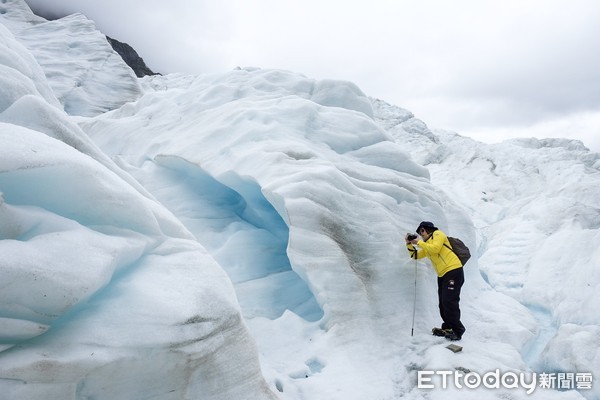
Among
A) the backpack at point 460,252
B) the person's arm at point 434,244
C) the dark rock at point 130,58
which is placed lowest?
the backpack at point 460,252

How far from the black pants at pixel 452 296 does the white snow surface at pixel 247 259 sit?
0.26 metres

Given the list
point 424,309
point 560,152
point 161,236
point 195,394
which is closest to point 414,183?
point 424,309

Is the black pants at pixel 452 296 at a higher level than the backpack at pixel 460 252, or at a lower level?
lower

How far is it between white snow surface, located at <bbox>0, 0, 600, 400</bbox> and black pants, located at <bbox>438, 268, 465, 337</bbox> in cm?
26

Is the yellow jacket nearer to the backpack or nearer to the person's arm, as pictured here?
the person's arm

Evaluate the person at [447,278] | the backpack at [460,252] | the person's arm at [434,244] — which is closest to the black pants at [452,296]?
the person at [447,278]

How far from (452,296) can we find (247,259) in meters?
2.61

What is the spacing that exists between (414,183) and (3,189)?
5.86 meters

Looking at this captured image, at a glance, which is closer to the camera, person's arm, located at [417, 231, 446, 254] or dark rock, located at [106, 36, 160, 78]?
person's arm, located at [417, 231, 446, 254]

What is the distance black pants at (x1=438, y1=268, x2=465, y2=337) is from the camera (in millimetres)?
4762

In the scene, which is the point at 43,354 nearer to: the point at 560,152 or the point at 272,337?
the point at 272,337

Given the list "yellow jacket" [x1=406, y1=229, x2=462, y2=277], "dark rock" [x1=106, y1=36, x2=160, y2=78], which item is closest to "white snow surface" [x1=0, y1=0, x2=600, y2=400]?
"yellow jacket" [x1=406, y1=229, x2=462, y2=277]

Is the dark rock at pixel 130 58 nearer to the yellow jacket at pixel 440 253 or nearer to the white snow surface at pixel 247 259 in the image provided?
the white snow surface at pixel 247 259

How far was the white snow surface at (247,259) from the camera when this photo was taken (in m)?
2.60
